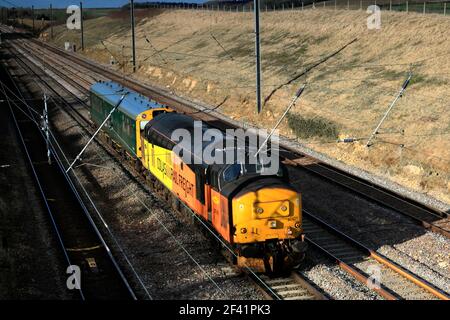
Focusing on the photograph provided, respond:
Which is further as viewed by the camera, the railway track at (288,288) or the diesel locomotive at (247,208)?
the diesel locomotive at (247,208)

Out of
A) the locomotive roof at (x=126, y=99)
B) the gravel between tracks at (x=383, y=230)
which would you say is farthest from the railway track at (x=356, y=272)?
the locomotive roof at (x=126, y=99)

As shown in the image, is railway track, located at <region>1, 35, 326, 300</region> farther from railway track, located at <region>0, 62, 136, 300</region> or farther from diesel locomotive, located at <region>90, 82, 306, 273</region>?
railway track, located at <region>0, 62, 136, 300</region>

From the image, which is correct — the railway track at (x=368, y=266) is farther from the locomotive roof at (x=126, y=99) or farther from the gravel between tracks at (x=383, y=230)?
the locomotive roof at (x=126, y=99)

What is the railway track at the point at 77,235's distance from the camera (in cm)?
1777

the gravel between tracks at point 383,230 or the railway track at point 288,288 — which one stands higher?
the gravel between tracks at point 383,230

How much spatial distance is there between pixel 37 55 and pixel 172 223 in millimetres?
84645

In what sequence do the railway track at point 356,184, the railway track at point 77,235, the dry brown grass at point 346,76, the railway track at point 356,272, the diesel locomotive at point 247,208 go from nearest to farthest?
1. the railway track at point 356,272
2. the diesel locomotive at point 247,208
3. the railway track at point 77,235
4. the railway track at point 356,184
5. the dry brown grass at point 346,76

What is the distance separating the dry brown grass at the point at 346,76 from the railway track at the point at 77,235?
551 inches

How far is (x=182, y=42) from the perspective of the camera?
267 feet

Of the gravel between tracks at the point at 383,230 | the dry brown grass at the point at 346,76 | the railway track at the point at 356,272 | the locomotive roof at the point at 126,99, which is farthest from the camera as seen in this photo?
the dry brown grass at the point at 346,76

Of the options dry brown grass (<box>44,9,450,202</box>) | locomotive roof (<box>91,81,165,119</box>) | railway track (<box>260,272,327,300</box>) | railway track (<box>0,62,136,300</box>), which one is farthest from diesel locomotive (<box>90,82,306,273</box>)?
dry brown grass (<box>44,9,450,202</box>)

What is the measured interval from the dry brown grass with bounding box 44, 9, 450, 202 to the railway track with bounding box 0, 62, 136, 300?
45.9 ft

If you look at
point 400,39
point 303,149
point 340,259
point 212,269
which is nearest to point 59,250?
point 212,269
